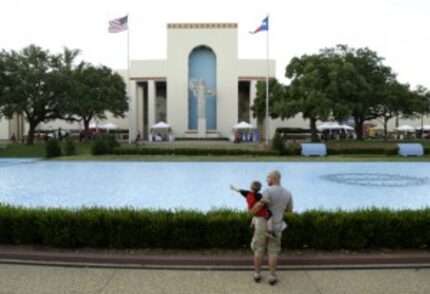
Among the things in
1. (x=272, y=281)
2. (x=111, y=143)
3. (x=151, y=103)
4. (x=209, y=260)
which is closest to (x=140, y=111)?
(x=151, y=103)

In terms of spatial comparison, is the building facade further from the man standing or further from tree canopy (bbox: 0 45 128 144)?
the man standing

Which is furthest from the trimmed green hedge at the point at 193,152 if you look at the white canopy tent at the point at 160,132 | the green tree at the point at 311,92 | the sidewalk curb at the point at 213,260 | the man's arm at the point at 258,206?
the man's arm at the point at 258,206

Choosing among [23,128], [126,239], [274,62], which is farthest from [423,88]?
[126,239]

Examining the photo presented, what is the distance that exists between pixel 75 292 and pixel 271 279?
2.45 meters

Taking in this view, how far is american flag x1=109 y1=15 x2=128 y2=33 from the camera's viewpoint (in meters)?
40.6

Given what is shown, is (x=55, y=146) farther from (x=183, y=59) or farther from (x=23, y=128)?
(x=23, y=128)

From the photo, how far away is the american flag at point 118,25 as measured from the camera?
133ft

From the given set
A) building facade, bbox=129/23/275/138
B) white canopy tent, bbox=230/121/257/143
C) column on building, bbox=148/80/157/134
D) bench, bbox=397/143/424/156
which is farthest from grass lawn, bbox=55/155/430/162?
column on building, bbox=148/80/157/134

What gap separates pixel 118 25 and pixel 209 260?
3635 centimetres

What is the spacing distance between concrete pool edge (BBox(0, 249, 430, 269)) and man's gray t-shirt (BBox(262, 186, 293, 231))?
36.4 inches

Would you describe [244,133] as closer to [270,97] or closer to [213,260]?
[270,97]

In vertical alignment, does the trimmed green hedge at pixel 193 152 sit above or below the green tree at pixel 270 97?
below

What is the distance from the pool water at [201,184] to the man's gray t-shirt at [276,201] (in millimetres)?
3120

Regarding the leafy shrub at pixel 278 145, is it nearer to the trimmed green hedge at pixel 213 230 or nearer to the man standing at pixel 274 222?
the trimmed green hedge at pixel 213 230
